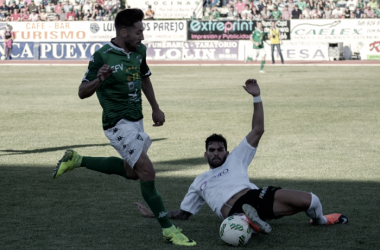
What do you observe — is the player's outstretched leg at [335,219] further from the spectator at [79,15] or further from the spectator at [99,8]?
the spectator at [99,8]

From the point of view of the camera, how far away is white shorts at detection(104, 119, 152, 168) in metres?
5.44

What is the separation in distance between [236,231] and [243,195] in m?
0.51

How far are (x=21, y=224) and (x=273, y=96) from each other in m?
14.0

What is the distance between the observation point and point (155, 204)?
17.6ft

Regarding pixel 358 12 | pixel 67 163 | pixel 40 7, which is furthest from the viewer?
pixel 40 7

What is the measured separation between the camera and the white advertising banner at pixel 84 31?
41.0m

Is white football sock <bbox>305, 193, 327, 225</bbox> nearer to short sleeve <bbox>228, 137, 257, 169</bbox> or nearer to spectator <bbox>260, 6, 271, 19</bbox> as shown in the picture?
short sleeve <bbox>228, 137, 257, 169</bbox>

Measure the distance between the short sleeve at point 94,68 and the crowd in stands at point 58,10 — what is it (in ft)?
127

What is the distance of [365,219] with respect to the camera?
6004 millimetres

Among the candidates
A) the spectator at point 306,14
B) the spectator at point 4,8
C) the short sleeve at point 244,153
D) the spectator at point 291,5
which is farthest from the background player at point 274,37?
the short sleeve at point 244,153

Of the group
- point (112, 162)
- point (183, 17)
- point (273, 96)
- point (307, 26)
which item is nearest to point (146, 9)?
point (183, 17)

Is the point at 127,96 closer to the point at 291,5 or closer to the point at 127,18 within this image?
the point at 127,18

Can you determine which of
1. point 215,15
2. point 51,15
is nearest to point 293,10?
point 215,15

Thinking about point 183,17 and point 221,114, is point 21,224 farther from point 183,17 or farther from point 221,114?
point 183,17
